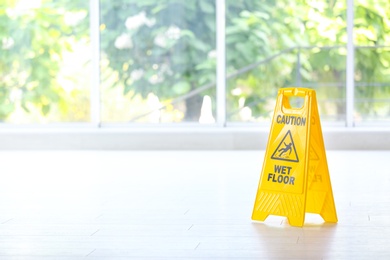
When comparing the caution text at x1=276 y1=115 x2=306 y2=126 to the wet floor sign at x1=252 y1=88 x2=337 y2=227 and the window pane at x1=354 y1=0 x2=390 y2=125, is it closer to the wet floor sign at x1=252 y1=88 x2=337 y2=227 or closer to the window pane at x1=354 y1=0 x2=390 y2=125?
the wet floor sign at x1=252 y1=88 x2=337 y2=227

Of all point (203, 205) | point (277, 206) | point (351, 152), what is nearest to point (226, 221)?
point (277, 206)

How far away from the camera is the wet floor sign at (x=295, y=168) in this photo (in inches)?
177

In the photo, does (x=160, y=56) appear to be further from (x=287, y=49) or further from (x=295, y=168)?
(x=295, y=168)

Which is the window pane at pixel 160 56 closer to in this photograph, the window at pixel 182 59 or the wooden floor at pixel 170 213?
the window at pixel 182 59

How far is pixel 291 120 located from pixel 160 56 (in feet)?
17.0

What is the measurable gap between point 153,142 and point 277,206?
16.0 feet

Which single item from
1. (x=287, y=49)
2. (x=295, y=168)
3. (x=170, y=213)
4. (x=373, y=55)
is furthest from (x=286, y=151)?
(x=373, y=55)

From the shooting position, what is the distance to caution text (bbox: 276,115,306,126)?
456 centimetres

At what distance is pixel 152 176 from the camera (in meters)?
6.86

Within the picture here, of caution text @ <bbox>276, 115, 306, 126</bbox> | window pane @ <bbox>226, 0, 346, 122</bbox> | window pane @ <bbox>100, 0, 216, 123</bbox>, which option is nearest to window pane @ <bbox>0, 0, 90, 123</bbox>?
window pane @ <bbox>100, 0, 216, 123</bbox>

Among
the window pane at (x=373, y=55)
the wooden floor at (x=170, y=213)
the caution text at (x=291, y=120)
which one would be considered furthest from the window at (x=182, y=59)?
the caution text at (x=291, y=120)

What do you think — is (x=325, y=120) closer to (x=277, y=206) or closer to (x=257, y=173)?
(x=257, y=173)

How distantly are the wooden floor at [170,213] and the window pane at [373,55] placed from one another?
162cm

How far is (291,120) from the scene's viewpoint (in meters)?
4.61
